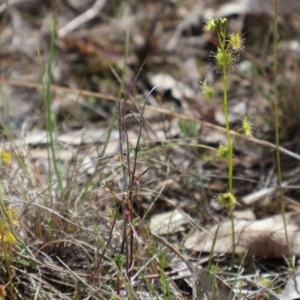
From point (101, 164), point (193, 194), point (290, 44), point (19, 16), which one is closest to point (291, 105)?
→ point (290, 44)

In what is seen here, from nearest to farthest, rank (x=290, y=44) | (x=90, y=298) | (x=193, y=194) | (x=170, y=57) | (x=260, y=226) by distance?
(x=90, y=298) < (x=260, y=226) < (x=193, y=194) < (x=290, y=44) < (x=170, y=57)

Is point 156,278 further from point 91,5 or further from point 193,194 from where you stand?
point 91,5

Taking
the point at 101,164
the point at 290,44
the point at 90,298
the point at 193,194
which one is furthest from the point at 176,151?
the point at 90,298

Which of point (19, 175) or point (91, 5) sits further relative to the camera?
point (91, 5)

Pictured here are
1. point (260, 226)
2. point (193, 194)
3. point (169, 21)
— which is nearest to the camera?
point (260, 226)

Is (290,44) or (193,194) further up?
(290,44)

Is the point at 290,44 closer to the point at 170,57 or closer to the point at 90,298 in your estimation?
the point at 170,57
